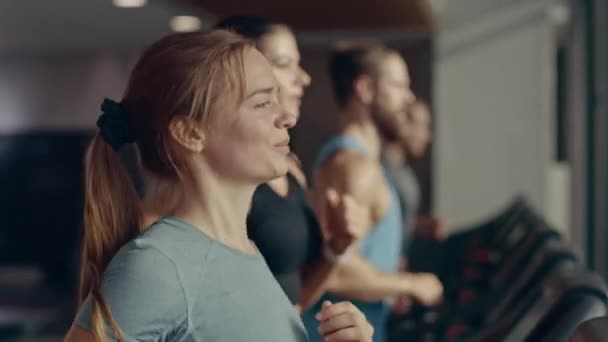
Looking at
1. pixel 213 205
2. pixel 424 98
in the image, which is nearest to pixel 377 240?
pixel 213 205

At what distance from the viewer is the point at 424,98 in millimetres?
5656

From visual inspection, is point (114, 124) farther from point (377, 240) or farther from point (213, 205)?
point (377, 240)

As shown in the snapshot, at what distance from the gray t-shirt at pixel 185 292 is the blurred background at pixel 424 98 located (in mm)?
2019

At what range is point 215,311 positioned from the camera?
89 cm

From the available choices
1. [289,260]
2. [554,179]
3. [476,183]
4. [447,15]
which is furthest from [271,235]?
[554,179]

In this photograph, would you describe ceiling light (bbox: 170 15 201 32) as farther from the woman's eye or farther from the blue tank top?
the woman's eye

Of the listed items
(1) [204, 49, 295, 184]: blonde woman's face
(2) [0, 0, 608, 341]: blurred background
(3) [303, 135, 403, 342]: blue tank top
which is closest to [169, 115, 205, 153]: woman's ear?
(1) [204, 49, 295, 184]: blonde woman's face

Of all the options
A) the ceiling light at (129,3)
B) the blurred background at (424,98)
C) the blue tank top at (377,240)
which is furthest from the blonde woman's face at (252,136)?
the ceiling light at (129,3)

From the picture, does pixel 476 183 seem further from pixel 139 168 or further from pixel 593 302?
pixel 139 168

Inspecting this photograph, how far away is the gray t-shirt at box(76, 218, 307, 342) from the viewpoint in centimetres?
85

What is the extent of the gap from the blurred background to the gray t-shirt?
2019 mm

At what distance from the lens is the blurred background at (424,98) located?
4000 mm

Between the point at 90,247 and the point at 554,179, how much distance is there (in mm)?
5348

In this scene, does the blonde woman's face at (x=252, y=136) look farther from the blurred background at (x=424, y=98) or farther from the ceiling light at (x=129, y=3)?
the ceiling light at (x=129, y=3)
